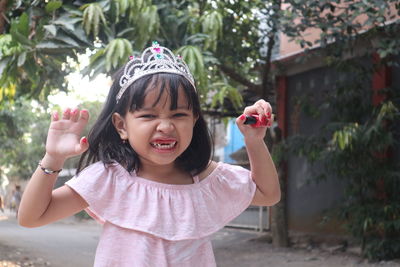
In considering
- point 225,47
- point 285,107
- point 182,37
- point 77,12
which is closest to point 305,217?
point 285,107

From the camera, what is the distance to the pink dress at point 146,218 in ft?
5.51

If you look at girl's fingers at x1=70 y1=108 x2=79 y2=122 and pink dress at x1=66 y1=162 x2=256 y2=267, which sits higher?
girl's fingers at x1=70 y1=108 x2=79 y2=122

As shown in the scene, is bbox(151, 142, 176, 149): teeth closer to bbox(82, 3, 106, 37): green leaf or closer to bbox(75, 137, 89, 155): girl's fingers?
bbox(75, 137, 89, 155): girl's fingers

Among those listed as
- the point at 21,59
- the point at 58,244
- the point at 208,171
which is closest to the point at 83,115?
the point at 208,171

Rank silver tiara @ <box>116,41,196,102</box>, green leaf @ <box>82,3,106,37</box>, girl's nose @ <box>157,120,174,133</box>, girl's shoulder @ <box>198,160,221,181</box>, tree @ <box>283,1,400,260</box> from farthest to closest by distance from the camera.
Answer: tree @ <box>283,1,400,260</box>
green leaf @ <box>82,3,106,37</box>
girl's shoulder @ <box>198,160,221,181</box>
silver tiara @ <box>116,41,196,102</box>
girl's nose @ <box>157,120,174,133</box>

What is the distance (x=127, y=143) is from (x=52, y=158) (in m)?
0.33

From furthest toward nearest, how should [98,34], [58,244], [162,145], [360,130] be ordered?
[58,244] → [360,130] → [98,34] → [162,145]

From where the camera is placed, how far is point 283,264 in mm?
6715

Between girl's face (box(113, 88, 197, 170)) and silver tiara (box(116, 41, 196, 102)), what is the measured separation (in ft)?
0.30

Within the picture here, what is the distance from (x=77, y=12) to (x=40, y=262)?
12.5ft

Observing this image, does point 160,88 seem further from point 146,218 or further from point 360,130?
point 360,130

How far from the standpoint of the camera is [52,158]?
5.12 feet

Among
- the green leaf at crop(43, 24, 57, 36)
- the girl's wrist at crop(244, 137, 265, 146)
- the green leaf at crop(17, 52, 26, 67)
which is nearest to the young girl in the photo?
the girl's wrist at crop(244, 137, 265, 146)

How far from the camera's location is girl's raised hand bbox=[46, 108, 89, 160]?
5.10ft
